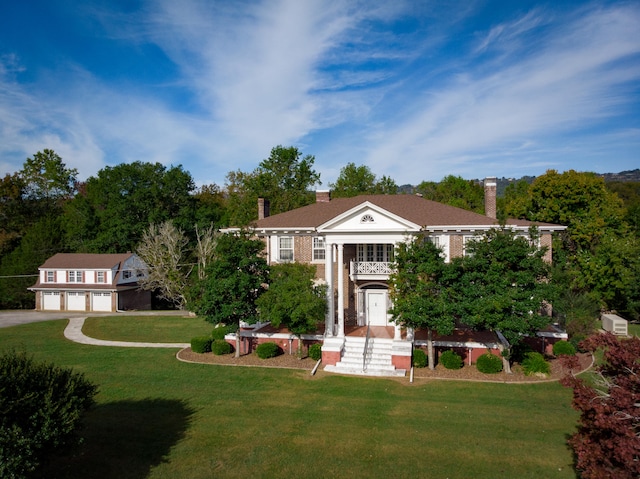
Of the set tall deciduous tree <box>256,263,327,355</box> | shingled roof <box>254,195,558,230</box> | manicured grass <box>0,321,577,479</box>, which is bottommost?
manicured grass <box>0,321,577,479</box>

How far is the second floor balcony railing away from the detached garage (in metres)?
27.7

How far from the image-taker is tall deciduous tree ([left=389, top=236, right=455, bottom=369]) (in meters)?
21.2

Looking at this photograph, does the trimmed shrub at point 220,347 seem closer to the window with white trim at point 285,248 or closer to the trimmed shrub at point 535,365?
the window with white trim at point 285,248

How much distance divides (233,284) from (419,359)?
1019cm

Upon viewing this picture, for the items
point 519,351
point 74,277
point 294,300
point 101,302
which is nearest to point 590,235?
point 519,351

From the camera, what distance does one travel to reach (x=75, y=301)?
46000mm

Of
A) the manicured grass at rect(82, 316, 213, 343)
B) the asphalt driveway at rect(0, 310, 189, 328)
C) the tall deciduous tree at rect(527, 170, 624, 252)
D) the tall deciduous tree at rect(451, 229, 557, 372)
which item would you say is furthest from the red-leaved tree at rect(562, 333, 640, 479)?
the asphalt driveway at rect(0, 310, 189, 328)

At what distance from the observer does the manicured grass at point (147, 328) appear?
101 ft

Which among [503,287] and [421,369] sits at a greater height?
[503,287]

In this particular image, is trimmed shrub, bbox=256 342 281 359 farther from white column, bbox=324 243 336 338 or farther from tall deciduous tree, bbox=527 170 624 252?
tall deciduous tree, bbox=527 170 624 252

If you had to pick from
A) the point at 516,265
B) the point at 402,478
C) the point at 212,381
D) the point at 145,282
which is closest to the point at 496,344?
the point at 516,265

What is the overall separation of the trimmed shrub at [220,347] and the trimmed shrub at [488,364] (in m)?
13.4

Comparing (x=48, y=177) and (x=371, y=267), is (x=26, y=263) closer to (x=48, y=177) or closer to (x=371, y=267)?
(x=48, y=177)

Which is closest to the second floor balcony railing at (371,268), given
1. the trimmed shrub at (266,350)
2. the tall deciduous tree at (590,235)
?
the trimmed shrub at (266,350)
